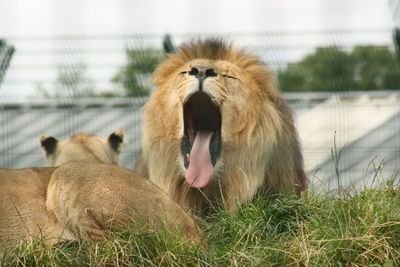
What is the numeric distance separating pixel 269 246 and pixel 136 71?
632 cm

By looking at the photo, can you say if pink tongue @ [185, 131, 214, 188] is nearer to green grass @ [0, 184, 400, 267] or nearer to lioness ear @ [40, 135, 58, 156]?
green grass @ [0, 184, 400, 267]

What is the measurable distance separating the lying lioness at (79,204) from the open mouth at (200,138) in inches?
53.0

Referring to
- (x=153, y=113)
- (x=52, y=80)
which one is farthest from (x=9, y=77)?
(x=153, y=113)

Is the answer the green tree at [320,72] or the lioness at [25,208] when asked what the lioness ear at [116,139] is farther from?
the lioness at [25,208]

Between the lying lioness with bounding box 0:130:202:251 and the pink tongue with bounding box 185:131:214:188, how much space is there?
4.19ft

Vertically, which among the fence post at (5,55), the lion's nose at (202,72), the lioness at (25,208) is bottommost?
the lioness at (25,208)

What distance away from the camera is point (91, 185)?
7.01 meters

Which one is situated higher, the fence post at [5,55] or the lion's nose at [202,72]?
the lion's nose at [202,72]

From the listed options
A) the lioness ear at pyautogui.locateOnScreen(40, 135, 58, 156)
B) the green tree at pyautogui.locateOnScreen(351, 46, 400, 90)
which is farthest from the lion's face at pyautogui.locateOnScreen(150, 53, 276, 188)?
the green tree at pyautogui.locateOnScreen(351, 46, 400, 90)

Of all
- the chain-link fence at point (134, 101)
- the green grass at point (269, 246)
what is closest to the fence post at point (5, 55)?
the chain-link fence at point (134, 101)

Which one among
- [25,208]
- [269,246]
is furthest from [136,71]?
[269,246]

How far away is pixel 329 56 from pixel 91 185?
661cm

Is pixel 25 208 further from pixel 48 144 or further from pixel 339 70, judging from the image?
pixel 339 70

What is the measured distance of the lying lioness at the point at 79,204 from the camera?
22.6ft
